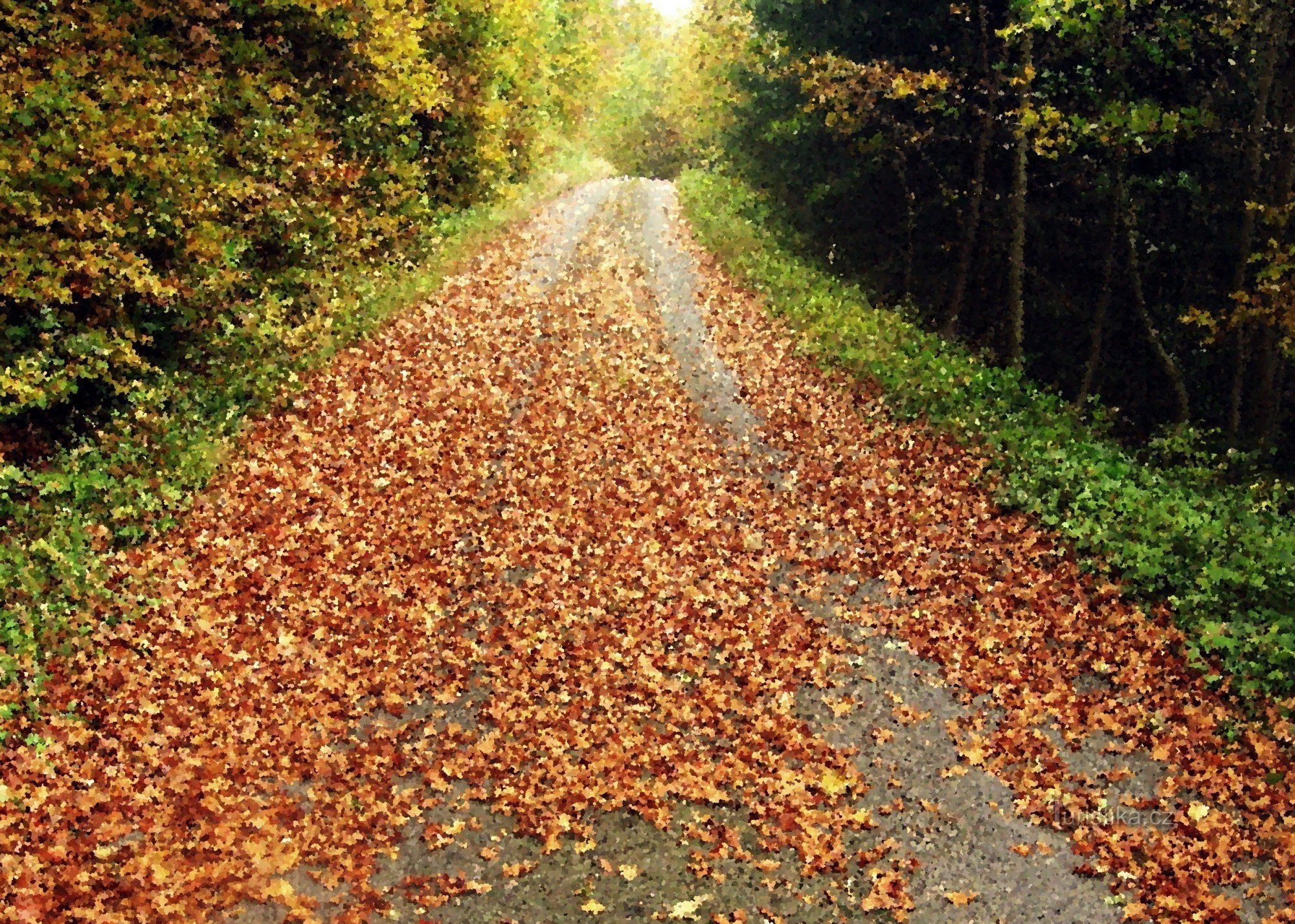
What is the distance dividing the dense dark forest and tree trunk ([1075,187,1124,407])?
13cm

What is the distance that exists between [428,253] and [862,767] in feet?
61.2

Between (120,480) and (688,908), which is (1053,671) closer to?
(688,908)

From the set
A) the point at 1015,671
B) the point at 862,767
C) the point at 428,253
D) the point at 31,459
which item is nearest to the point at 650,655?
the point at 862,767

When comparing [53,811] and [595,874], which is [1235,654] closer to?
[595,874]

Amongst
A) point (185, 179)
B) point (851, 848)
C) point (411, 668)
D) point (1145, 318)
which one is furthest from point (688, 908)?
point (1145, 318)

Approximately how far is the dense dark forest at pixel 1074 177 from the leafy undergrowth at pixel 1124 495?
241 centimetres

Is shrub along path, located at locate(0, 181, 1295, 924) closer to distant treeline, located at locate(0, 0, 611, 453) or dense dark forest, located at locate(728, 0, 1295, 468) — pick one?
distant treeline, located at locate(0, 0, 611, 453)

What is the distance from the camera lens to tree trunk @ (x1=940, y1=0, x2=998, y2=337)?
1961cm

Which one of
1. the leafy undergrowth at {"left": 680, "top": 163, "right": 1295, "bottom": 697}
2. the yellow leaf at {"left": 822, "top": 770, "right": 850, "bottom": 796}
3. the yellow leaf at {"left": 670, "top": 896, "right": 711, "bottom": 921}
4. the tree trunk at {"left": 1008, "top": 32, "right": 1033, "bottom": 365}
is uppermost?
the tree trunk at {"left": 1008, "top": 32, "right": 1033, "bottom": 365}

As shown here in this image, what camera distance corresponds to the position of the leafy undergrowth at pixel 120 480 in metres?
8.59

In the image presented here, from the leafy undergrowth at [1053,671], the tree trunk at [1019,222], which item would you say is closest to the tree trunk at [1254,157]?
the tree trunk at [1019,222]

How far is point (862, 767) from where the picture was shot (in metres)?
7.68

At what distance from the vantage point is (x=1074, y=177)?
802 inches

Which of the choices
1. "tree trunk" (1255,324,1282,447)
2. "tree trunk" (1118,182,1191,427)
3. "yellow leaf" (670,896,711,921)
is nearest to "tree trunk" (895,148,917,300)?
"tree trunk" (1118,182,1191,427)
